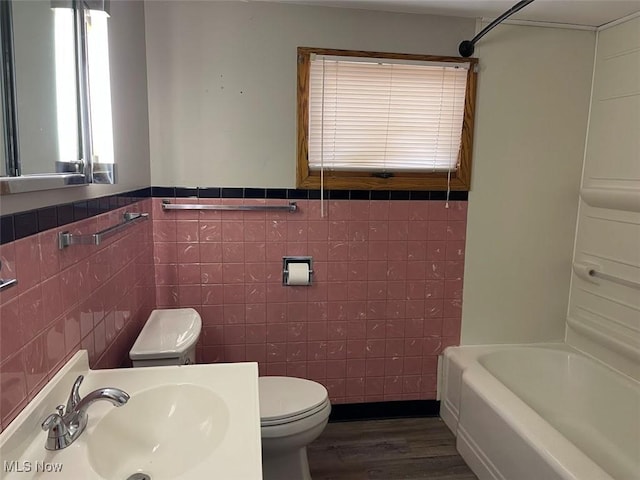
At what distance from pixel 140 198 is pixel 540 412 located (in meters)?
2.34

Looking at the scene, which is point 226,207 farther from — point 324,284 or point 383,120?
point 383,120

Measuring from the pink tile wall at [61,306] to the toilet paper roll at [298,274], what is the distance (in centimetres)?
75

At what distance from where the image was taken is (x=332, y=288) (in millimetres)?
2453

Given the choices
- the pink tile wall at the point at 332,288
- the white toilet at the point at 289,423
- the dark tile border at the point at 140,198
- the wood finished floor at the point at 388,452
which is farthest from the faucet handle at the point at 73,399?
the wood finished floor at the point at 388,452

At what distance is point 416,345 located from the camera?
2.57 m

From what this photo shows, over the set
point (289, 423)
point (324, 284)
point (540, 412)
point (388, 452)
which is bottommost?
point (388, 452)

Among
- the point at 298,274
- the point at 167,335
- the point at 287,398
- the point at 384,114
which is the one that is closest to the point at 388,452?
the point at 287,398

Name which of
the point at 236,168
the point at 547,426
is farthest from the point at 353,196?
the point at 547,426

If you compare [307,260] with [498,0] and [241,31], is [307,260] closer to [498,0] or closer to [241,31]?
[241,31]

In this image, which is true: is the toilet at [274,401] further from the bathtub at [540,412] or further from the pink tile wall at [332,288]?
the bathtub at [540,412]

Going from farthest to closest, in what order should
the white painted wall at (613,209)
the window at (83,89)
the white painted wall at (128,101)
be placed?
the white painted wall at (613,209) → the white painted wall at (128,101) → the window at (83,89)

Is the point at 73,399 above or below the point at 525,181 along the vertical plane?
below

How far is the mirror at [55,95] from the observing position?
99 cm

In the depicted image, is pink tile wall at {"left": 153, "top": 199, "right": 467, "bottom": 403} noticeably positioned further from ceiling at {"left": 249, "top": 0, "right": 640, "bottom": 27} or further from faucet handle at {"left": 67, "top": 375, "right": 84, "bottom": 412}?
faucet handle at {"left": 67, "top": 375, "right": 84, "bottom": 412}
